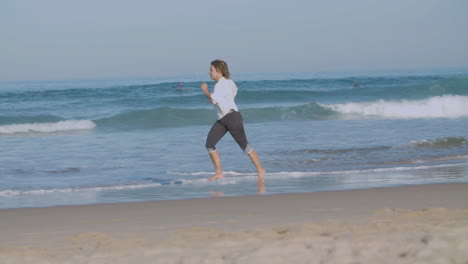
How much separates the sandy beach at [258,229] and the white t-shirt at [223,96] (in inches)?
53.5

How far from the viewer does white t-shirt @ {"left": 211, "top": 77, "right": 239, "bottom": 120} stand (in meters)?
7.54

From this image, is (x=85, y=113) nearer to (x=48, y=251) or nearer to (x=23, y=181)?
(x=23, y=181)

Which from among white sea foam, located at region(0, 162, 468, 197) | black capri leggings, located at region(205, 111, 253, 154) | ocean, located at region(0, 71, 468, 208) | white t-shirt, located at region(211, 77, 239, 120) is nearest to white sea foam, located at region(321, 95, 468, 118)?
ocean, located at region(0, 71, 468, 208)

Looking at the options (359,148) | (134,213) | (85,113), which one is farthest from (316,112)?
(134,213)

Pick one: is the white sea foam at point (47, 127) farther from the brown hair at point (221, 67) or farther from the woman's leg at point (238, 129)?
the brown hair at point (221, 67)

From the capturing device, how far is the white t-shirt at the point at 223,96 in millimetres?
7535

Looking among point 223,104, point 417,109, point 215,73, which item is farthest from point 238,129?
point 417,109

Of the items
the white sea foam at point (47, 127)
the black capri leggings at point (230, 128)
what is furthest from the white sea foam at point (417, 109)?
the black capri leggings at point (230, 128)

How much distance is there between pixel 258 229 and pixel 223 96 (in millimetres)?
2862

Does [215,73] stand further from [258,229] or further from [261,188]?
[258,229]

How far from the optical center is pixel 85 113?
23641mm

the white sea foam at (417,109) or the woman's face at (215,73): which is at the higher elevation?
the woman's face at (215,73)

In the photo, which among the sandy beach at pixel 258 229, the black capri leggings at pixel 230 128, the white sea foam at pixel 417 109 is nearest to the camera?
the sandy beach at pixel 258 229

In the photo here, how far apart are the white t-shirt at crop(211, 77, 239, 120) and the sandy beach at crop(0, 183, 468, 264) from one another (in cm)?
136
